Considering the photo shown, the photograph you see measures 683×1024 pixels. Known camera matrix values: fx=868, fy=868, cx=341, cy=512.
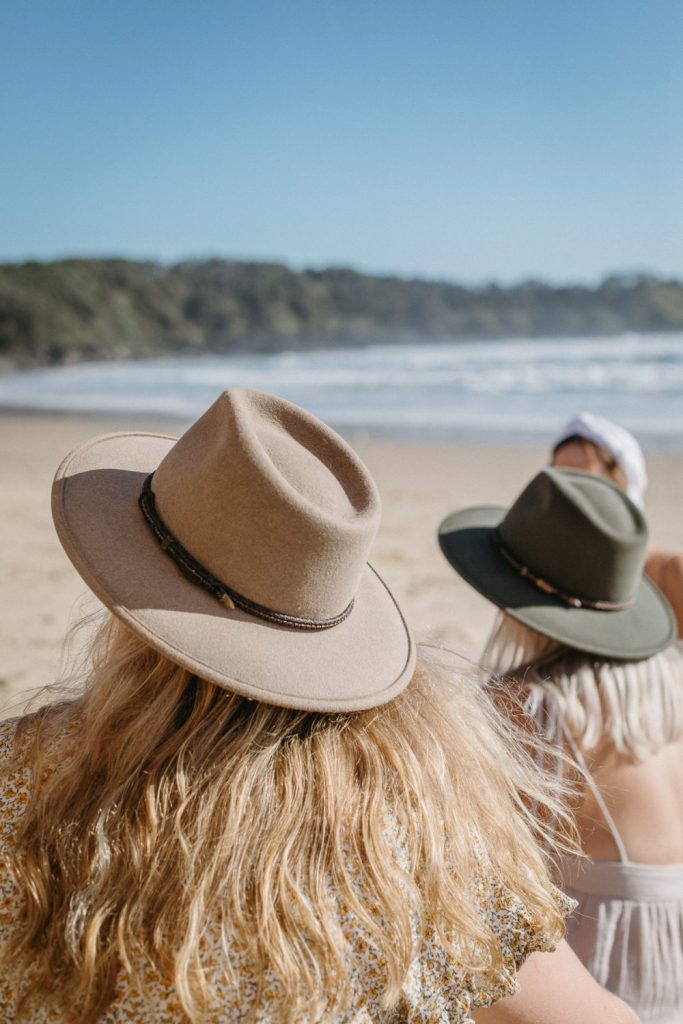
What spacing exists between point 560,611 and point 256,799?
3.39 ft

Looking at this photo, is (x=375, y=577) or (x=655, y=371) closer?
(x=375, y=577)

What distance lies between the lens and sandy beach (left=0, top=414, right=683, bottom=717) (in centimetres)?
460

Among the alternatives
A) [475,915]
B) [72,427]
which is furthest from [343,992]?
[72,427]

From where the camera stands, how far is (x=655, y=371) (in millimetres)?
21797

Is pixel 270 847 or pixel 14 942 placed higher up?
pixel 270 847

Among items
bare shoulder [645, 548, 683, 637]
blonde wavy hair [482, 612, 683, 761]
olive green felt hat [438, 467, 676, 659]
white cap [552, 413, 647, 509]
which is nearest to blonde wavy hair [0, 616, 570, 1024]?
blonde wavy hair [482, 612, 683, 761]

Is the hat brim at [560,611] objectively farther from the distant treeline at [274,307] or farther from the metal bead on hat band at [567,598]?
the distant treeline at [274,307]

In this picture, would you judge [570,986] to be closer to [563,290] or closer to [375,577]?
[375,577]

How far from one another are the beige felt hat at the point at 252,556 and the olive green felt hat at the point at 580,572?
72 cm

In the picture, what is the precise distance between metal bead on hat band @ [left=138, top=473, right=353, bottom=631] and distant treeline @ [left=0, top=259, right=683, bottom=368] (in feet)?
168

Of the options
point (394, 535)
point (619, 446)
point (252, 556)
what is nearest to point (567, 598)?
point (252, 556)

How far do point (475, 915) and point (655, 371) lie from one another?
22524 millimetres

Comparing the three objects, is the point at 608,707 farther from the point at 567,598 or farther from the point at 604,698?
the point at 567,598

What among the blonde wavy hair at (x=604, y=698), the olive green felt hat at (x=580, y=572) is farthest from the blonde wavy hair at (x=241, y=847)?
the olive green felt hat at (x=580, y=572)
